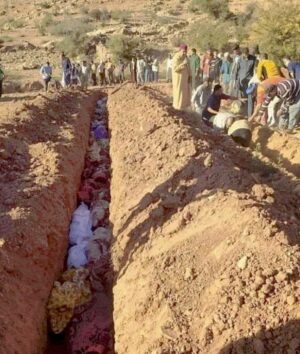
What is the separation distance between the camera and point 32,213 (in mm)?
6207

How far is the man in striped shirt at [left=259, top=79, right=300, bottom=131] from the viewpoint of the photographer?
30.2 feet

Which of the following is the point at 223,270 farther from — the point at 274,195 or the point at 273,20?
the point at 273,20

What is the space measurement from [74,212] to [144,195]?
1579mm

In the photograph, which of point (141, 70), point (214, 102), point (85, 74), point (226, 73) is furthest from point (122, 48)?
point (214, 102)

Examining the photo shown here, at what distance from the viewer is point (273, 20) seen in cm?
1814

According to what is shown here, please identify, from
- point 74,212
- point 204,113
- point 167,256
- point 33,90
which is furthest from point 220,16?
point 167,256

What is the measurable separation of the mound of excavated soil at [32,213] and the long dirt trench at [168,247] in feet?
0.06

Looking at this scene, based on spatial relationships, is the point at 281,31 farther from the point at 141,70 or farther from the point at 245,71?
the point at 141,70

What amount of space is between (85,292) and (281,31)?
14467 mm

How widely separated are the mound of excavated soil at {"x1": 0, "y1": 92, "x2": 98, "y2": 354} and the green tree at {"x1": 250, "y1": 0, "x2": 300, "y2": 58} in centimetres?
923

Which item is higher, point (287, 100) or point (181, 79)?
point (287, 100)

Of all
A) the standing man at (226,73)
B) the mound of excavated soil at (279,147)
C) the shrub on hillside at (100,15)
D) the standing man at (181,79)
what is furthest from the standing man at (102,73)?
the shrub on hillside at (100,15)

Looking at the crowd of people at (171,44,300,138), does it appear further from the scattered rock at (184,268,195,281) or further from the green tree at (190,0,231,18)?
the green tree at (190,0,231,18)

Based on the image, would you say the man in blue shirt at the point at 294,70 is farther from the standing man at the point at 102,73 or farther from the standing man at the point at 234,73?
the standing man at the point at 102,73
